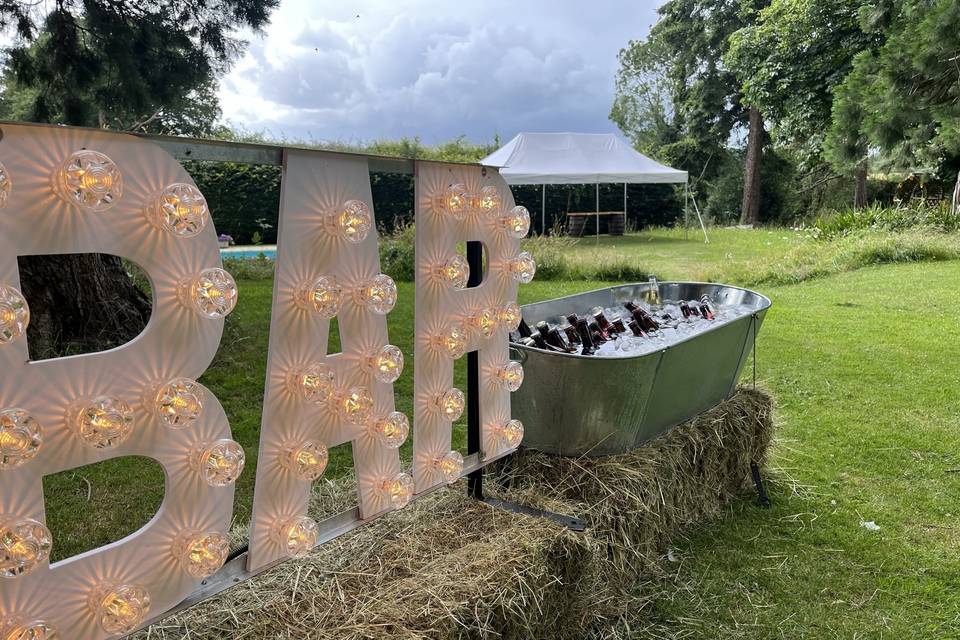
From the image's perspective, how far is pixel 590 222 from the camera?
53.9 feet

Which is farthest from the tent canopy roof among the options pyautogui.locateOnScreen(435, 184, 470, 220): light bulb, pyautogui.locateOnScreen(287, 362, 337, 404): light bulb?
pyautogui.locateOnScreen(287, 362, 337, 404): light bulb

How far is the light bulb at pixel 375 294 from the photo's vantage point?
148cm

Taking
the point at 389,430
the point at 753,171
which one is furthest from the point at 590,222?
the point at 389,430

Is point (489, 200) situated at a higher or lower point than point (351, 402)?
higher

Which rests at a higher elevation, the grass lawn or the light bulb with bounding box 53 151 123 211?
the light bulb with bounding box 53 151 123 211

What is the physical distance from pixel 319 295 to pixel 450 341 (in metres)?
0.49

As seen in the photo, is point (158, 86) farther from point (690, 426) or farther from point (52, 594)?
point (52, 594)

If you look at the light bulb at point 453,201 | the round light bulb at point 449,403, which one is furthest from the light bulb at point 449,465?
the light bulb at point 453,201

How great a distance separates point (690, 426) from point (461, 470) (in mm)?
1223

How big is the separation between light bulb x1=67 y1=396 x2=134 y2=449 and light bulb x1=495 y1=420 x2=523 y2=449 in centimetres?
117

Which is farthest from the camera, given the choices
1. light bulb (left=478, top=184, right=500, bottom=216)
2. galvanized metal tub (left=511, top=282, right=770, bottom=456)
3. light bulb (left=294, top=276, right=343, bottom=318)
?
galvanized metal tub (left=511, top=282, right=770, bottom=456)

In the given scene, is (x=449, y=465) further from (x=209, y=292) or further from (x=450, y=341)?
(x=209, y=292)

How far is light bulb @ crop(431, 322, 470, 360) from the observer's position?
1781 mm

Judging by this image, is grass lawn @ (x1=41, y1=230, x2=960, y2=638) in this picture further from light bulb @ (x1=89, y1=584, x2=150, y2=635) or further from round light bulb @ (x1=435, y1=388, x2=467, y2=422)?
light bulb @ (x1=89, y1=584, x2=150, y2=635)
